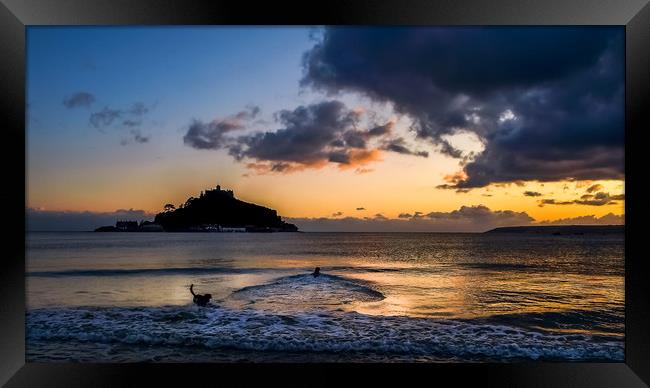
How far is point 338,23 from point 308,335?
7.65 feet

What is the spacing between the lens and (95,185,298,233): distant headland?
58.0 feet

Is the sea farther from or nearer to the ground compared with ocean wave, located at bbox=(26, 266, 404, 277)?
farther from the ground

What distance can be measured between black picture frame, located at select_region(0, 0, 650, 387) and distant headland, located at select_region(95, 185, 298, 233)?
593 inches

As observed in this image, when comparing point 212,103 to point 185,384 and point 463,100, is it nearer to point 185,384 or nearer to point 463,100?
point 463,100

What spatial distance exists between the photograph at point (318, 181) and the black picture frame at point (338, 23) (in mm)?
205

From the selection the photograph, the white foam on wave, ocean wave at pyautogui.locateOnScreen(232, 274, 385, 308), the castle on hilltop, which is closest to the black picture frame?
the photograph

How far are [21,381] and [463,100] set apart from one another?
18.1m

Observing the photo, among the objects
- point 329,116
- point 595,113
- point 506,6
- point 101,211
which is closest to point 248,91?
point 329,116

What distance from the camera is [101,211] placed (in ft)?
43.6

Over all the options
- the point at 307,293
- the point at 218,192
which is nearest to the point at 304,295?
the point at 307,293

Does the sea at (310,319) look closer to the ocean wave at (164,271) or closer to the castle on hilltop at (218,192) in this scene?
the ocean wave at (164,271)

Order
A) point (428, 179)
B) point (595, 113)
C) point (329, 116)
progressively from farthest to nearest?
1. point (428, 179)
2. point (329, 116)
3. point (595, 113)

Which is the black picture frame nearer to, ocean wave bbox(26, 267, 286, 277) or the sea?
the sea

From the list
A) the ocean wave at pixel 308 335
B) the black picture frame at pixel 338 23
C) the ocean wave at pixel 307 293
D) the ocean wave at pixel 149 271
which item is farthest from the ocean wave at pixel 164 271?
the black picture frame at pixel 338 23
